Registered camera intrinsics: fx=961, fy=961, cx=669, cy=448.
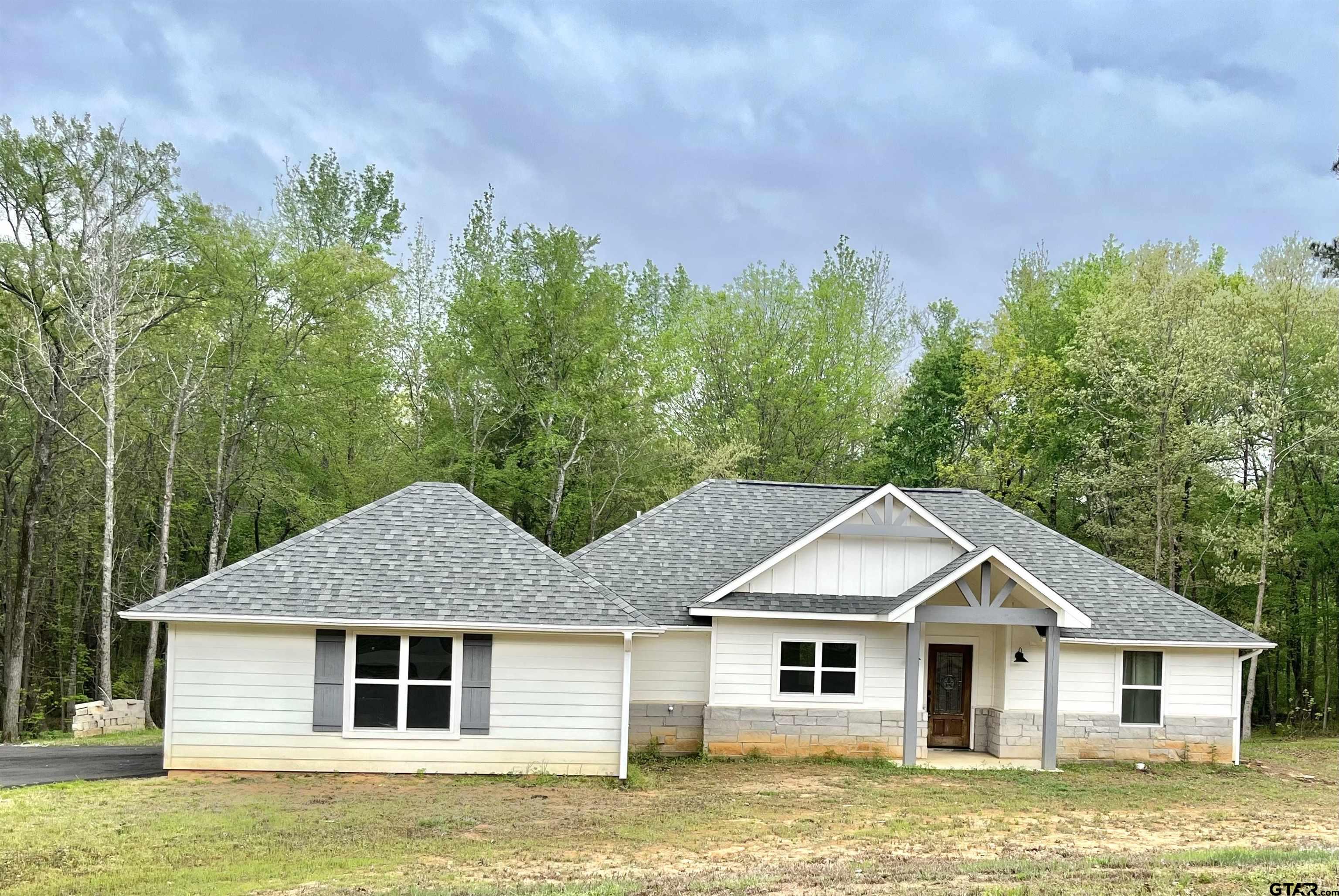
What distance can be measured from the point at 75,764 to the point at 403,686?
5.08m

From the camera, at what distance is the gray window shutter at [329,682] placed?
13484mm

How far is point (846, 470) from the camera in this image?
107ft

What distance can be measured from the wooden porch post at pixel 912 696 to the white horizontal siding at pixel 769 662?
0.59m

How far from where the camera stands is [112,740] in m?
17.9

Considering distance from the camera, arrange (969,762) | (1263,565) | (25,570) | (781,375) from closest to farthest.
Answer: (969,762)
(1263,565)
(25,570)
(781,375)

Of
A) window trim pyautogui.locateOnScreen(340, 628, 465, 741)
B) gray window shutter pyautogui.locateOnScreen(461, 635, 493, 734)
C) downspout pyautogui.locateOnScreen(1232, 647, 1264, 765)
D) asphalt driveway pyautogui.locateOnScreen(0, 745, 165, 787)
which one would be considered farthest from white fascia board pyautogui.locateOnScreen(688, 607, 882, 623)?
asphalt driveway pyautogui.locateOnScreen(0, 745, 165, 787)

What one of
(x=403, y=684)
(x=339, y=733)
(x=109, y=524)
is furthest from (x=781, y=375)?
(x=339, y=733)

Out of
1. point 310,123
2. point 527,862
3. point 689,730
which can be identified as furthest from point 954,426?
point 527,862

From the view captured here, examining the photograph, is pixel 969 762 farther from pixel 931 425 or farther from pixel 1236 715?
pixel 931 425

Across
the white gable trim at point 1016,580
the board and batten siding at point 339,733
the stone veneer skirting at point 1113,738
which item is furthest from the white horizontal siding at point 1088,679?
the board and batten siding at point 339,733

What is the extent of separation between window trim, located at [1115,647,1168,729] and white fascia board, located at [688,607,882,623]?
457 cm

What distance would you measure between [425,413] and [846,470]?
14022 millimetres

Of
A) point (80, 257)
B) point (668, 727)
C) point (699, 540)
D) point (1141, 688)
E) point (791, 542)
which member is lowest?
point (668, 727)

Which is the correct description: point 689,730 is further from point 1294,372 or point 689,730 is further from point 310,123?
point 310,123
